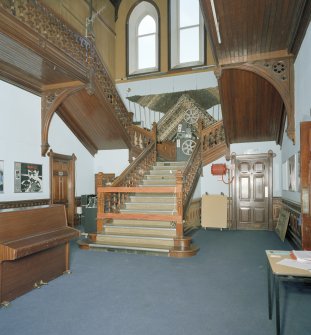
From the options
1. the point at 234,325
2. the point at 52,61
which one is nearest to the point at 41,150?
the point at 52,61

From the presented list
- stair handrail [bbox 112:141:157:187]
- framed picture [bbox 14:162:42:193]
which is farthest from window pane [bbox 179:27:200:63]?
framed picture [bbox 14:162:42:193]

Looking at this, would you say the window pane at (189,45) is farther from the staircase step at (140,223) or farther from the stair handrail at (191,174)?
the staircase step at (140,223)

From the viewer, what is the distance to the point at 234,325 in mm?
3049

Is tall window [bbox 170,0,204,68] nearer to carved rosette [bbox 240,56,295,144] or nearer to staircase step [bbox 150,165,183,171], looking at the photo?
staircase step [bbox 150,165,183,171]

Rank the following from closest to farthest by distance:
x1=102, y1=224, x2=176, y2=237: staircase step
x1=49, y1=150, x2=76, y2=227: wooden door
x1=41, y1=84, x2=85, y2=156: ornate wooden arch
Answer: x1=102, y1=224, x2=176, y2=237: staircase step < x1=41, y1=84, x2=85, y2=156: ornate wooden arch < x1=49, y1=150, x2=76, y2=227: wooden door

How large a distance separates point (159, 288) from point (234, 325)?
1.32m

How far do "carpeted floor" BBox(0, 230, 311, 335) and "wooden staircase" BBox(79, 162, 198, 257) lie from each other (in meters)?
0.39

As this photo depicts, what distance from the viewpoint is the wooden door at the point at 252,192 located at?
30.2 ft

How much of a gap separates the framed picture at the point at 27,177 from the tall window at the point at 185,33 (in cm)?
638

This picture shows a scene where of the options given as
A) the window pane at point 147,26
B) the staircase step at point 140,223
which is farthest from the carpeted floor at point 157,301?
the window pane at point 147,26

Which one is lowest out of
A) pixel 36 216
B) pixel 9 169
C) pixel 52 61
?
pixel 36 216

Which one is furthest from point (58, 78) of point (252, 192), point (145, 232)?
point (252, 192)

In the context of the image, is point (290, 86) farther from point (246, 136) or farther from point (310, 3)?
point (246, 136)

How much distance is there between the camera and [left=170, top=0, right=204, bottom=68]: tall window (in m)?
11.2
